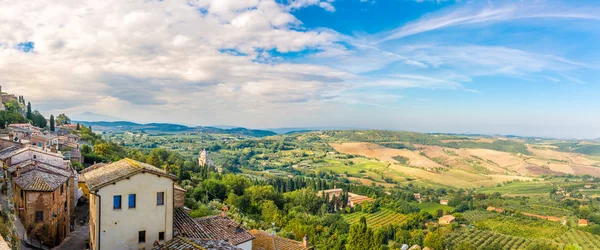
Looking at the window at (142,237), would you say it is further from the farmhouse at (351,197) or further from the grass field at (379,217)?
the farmhouse at (351,197)

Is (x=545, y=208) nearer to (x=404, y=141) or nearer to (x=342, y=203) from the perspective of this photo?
(x=342, y=203)

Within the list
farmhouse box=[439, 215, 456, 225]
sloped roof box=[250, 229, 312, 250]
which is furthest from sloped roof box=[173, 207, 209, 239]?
farmhouse box=[439, 215, 456, 225]

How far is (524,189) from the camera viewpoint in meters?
116

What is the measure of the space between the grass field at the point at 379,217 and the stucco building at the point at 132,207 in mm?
61873

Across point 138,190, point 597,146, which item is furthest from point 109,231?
point 597,146

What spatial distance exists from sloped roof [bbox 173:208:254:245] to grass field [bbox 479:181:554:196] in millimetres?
114449

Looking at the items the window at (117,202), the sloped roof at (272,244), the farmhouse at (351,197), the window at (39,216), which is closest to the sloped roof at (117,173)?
the window at (117,202)

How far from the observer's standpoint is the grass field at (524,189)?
4402 inches

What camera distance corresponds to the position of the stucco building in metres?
13.1

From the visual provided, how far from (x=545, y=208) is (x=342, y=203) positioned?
5334 cm

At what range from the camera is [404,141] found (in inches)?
7259

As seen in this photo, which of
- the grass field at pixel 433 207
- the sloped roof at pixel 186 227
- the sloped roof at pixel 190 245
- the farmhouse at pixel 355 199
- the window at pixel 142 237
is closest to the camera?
the sloped roof at pixel 190 245

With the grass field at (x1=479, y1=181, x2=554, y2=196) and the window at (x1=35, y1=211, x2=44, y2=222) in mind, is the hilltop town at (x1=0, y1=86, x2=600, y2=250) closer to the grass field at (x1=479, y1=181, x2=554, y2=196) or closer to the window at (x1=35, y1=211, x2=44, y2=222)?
the window at (x1=35, y1=211, x2=44, y2=222)

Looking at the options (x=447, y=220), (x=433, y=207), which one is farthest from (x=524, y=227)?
(x=433, y=207)
